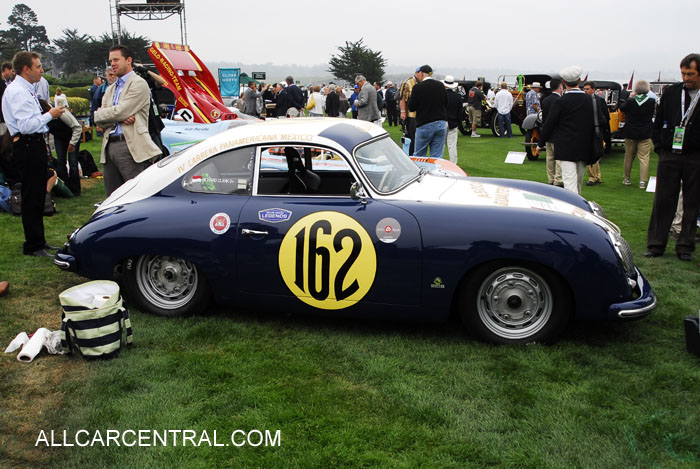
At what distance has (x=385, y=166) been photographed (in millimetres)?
4746

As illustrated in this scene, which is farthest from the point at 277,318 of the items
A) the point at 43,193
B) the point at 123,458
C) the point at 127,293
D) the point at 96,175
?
the point at 96,175

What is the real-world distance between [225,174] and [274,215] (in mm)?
582

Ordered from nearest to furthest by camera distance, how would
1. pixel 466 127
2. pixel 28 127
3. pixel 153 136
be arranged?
pixel 28 127 → pixel 153 136 → pixel 466 127

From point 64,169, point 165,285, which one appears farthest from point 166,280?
point 64,169

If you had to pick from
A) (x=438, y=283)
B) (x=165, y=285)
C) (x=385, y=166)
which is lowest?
(x=165, y=285)

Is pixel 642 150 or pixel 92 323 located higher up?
pixel 642 150

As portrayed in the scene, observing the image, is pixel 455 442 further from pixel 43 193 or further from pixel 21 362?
pixel 43 193

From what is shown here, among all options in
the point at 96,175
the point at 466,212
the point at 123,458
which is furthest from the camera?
the point at 96,175

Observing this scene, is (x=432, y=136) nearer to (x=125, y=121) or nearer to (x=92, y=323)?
(x=125, y=121)

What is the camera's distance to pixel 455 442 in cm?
310

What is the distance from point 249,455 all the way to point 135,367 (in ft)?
4.27

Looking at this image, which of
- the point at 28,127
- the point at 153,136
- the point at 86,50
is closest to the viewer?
the point at 28,127

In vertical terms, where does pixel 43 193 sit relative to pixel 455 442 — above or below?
above

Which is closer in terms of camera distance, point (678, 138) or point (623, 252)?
point (623, 252)
